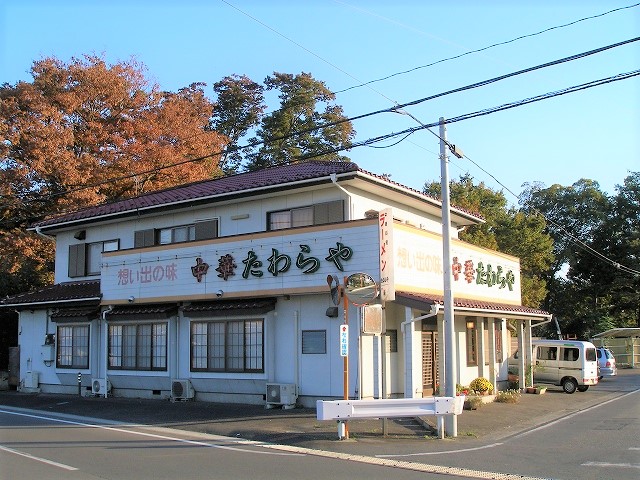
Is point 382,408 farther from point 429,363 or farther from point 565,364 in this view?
point 565,364

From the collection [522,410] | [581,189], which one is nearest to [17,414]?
[522,410]

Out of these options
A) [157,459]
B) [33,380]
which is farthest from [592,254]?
[157,459]

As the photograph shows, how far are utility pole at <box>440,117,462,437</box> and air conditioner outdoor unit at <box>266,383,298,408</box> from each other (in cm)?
499

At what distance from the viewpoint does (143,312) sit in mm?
21594

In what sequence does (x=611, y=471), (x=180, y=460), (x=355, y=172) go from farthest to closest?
(x=355, y=172)
(x=180, y=460)
(x=611, y=471)

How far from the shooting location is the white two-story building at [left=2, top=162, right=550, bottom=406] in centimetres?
1775

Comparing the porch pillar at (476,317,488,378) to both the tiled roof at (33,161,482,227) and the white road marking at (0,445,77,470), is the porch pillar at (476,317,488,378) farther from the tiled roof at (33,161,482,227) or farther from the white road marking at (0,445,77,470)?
the white road marking at (0,445,77,470)

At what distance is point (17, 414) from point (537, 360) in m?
19.8

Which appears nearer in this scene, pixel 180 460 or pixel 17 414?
pixel 180 460

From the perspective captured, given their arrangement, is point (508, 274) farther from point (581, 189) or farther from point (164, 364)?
point (581, 189)

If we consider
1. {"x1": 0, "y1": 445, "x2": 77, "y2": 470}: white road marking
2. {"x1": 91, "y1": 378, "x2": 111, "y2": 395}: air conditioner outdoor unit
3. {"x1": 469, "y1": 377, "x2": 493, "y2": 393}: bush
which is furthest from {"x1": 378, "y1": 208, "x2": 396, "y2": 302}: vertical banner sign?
{"x1": 91, "y1": 378, "x2": 111, "y2": 395}: air conditioner outdoor unit

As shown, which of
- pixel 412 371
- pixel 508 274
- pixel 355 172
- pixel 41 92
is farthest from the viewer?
pixel 41 92

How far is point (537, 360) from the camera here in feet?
91.2

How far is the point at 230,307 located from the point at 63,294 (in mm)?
8432
